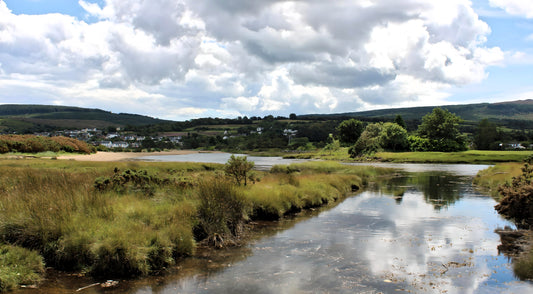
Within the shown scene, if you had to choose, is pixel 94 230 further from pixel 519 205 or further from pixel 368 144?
pixel 368 144

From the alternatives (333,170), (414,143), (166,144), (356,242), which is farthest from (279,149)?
(356,242)

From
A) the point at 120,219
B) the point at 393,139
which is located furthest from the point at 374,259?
the point at 393,139

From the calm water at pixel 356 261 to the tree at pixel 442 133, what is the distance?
99690mm

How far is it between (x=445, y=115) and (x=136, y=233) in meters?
124

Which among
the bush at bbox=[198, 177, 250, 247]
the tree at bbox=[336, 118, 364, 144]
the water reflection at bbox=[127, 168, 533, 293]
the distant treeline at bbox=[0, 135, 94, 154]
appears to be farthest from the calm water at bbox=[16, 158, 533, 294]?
the tree at bbox=[336, 118, 364, 144]

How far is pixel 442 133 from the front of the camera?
113 m

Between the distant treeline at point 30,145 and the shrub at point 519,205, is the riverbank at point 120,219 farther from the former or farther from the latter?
the distant treeline at point 30,145

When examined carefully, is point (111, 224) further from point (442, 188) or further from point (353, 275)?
point (442, 188)

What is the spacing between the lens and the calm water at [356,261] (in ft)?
30.8

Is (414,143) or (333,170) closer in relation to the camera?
(333,170)

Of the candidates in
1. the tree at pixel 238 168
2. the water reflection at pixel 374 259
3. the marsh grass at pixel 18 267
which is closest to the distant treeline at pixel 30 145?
the tree at pixel 238 168

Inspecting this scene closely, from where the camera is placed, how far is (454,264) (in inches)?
449

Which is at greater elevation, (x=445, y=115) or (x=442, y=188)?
(x=445, y=115)

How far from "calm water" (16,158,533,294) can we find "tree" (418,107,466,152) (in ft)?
327
